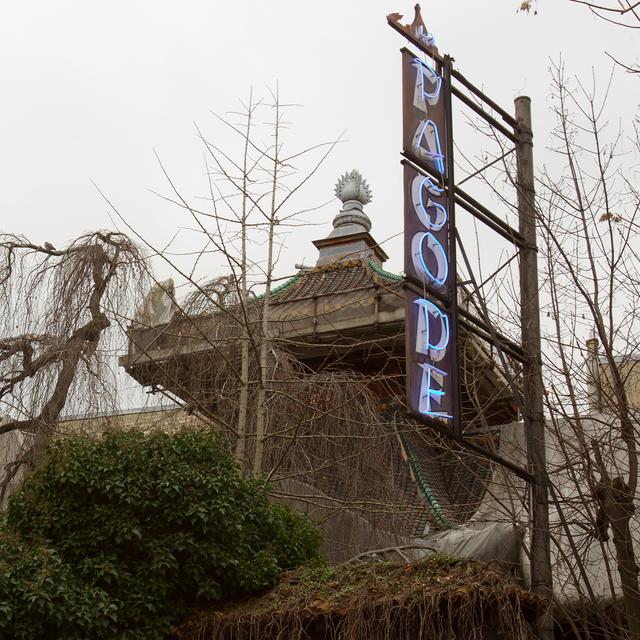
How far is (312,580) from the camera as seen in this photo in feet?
33.5

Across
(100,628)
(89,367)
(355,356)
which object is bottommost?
(100,628)

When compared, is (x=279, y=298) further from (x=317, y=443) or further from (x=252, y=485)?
(x=252, y=485)

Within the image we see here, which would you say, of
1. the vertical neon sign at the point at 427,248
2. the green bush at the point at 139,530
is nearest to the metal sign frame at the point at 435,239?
the vertical neon sign at the point at 427,248

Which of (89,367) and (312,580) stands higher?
(89,367)

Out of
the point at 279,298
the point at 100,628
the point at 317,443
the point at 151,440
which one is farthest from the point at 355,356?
the point at 100,628

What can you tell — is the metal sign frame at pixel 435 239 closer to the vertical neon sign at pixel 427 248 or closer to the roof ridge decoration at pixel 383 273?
the vertical neon sign at pixel 427 248

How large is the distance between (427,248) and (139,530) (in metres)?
3.94

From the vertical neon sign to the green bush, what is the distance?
271 centimetres

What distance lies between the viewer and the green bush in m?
10.0

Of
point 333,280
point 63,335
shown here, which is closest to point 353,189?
point 333,280

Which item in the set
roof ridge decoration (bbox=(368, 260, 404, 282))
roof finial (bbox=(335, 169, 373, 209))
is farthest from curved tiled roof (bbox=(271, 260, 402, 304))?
roof finial (bbox=(335, 169, 373, 209))

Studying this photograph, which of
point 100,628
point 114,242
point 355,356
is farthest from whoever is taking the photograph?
point 355,356

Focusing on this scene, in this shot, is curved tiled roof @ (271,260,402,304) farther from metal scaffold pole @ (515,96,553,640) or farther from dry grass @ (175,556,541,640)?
dry grass @ (175,556,541,640)

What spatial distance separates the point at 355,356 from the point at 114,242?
5.15m
